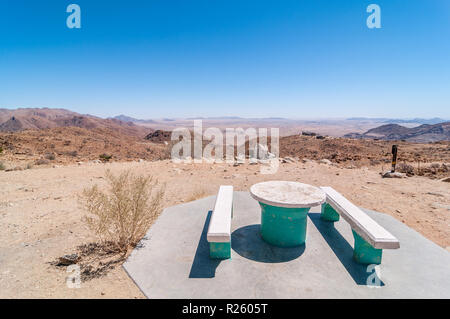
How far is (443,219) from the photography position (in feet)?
16.3

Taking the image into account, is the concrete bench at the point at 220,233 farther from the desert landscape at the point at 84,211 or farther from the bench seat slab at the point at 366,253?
the bench seat slab at the point at 366,253

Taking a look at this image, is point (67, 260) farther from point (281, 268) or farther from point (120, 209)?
point (281, 268)

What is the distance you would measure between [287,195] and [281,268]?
1.11m

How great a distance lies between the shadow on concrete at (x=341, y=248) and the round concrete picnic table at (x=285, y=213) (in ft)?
1.81

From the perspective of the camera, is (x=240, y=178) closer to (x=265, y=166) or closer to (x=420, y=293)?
(x=265, y=166)

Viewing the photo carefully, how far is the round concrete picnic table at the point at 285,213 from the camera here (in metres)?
3.38

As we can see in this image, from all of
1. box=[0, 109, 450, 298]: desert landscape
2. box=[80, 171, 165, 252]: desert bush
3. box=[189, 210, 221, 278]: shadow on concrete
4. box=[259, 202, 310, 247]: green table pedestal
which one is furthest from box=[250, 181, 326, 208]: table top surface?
box=[0, 109, 450, 298]: desert landscape

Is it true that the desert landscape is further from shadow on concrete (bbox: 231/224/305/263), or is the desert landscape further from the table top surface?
the table top surface

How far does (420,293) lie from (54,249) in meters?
5.25

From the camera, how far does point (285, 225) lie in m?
3.54

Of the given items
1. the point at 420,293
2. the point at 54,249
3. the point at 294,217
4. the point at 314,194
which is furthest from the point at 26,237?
the point at 420,293

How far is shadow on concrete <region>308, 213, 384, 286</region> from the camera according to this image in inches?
115

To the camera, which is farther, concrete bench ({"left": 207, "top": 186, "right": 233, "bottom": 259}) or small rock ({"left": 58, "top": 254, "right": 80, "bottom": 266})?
small rock ({"left": 58, "top": 254, "right": 80, "bottom": 266})

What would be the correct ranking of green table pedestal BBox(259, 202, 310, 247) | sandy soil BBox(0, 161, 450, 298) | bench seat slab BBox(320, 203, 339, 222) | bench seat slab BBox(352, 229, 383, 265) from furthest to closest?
bench seat slab BBox(320, 203, 339, 222)
green table pedestal BBox(259, 202, 310, 247)
bench seat slab BBox(352, 229, 383, 265)
sandy soil BBox(0, 161, 450, 298)
